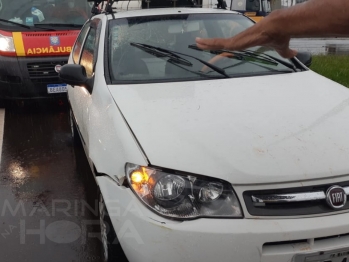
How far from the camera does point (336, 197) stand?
2410 millimetres

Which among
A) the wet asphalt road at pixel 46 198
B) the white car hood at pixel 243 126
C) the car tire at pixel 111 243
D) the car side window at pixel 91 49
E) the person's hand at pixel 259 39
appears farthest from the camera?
the car side window at pixel 91 49

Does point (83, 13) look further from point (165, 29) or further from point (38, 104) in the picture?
point (165, 29)

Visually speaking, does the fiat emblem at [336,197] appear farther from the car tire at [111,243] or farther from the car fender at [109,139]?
the car tire at [111,243]

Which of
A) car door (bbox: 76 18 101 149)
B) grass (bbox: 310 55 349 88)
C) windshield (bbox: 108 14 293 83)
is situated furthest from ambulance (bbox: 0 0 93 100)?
grass (bbox: 310 55 349 88)

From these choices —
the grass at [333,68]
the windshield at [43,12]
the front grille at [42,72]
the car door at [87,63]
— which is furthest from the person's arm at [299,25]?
the grass at [333,68]

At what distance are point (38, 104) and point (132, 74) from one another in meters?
4.61

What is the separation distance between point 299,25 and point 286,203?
0.99m

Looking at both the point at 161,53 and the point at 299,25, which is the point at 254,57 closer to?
the point at 161,53

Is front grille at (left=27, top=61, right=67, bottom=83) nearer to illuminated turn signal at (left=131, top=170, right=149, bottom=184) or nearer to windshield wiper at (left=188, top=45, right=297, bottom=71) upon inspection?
windshield wiper at (left=188, top=45, right=297, bottom=71)

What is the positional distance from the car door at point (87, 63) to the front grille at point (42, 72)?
7.53ft

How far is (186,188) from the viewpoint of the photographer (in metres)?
2.43

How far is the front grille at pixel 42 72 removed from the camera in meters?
7.04

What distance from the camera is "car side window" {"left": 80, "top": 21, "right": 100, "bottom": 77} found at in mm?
4055

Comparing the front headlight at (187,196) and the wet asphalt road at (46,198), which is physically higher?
the front headlight at (187,196)
